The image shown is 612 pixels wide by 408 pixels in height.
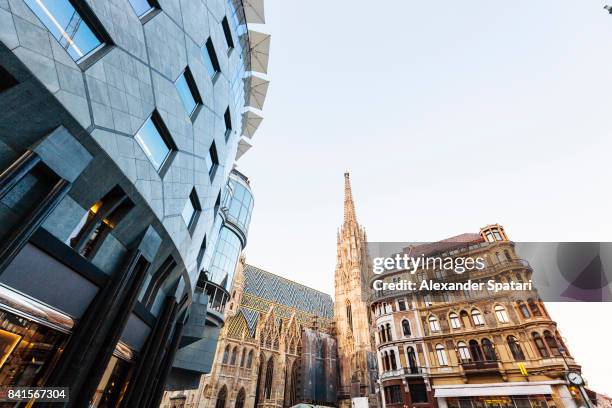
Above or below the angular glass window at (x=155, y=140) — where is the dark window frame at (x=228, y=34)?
above

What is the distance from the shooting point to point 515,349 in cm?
2328

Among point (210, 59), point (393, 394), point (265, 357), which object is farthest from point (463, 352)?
point (265, 357)

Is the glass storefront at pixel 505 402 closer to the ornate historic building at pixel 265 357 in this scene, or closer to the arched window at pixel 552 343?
the arched window at pixel 552 343

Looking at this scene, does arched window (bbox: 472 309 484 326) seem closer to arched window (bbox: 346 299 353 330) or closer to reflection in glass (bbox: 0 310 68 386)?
reflection in glass (bbox: 0 310 68 386)

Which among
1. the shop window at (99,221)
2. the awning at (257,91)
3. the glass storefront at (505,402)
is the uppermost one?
the awning at (257,91)

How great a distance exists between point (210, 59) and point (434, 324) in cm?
3032

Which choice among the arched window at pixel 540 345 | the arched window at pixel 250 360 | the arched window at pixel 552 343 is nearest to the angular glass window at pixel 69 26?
the arched window at pixel 540 345

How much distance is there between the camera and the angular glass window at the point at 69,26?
6.67 metres

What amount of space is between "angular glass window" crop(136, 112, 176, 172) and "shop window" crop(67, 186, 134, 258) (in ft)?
6.12

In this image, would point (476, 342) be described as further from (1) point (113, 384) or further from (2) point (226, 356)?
(2) point (226, 356)

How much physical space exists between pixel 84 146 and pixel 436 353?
31161 mm

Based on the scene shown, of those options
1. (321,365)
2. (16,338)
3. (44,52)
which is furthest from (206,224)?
(321,365)

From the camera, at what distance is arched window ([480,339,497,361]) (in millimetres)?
23984

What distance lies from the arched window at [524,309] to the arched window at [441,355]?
7678mm
